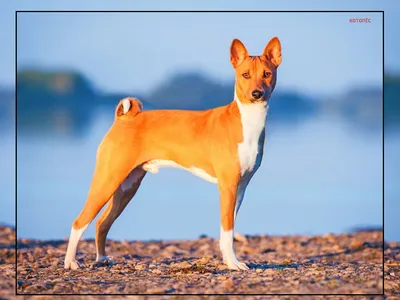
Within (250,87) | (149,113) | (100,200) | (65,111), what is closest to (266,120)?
(250,87)

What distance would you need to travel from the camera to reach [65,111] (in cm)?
1686

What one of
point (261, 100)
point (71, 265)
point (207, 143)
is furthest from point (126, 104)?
point (71, 265)

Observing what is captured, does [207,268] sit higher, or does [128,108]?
[128,108]

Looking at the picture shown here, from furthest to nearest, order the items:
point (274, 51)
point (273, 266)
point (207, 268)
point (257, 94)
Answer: point (273, 266)
point (207, 268)
point (274, 51)
point (257, 94)

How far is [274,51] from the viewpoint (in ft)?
31.5

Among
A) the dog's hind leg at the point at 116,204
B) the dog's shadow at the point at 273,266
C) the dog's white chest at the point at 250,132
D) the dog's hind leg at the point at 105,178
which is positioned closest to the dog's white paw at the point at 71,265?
the dog's hind leg at the point at 105,178

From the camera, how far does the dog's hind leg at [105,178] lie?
9859mm

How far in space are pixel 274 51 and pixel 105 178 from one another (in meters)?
2.30

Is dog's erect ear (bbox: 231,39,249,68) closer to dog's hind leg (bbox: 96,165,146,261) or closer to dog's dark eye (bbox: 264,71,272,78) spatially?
dog's dark eye (bbox: 264,71,272,78)

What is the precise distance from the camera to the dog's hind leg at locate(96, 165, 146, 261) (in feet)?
34.3

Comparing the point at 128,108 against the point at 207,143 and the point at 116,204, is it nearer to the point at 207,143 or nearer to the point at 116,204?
the point at 207,143

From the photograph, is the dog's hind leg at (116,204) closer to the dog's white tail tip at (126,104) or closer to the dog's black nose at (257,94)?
the dog's white tail tip at (126,104)

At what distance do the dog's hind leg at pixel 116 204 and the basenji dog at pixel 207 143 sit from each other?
0.07 metres

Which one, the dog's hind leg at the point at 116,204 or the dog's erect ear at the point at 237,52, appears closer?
the dog's erect ear at the point at 237,52
